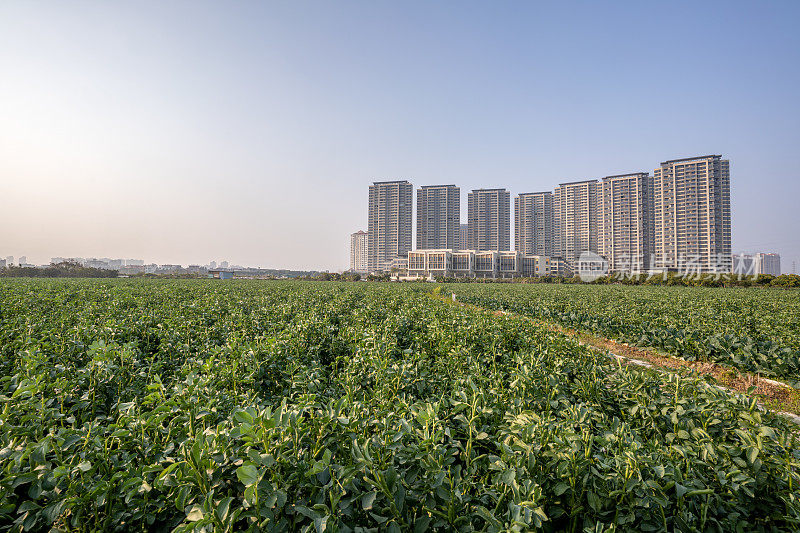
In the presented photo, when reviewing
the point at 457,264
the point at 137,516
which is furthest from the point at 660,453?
the point at 457,264

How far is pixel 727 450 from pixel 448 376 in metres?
2.52

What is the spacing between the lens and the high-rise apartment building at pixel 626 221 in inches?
5330

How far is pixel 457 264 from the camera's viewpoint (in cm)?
14662

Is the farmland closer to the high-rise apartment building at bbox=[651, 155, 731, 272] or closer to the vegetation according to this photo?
the vegetation

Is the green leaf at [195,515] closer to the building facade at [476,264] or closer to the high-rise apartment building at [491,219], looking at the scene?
the building facade at [476,264]

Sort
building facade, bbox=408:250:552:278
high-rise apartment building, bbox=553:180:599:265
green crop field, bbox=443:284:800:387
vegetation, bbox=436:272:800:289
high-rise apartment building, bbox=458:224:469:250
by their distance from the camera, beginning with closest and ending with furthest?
green crop field, bbox=443:284:800:387 → vegetation, bbox=436:272:800:289 → building facade, bbox=408:250:552:278 → high-rise apartment building, bbox=553:180:599:265 → high-rise apartment building, bbox=458:224:469:250

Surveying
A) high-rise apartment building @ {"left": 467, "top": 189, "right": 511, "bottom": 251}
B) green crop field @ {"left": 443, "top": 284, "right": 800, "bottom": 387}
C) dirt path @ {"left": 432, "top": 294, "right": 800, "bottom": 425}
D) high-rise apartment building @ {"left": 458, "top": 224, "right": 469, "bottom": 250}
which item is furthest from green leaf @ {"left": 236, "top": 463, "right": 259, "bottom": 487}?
high-rise apartment building @ {"left": 458, "top": 224, "right": 469, "bottom": 250}

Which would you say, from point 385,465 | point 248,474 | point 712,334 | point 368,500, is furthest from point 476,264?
point 248,474

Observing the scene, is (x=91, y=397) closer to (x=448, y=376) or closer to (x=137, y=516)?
(x=137, y=516)

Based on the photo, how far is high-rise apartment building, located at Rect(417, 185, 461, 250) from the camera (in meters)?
181

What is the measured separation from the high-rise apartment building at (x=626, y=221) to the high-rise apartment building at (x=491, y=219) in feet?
151

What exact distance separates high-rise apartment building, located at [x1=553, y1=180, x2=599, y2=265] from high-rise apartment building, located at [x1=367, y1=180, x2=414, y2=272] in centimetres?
7603

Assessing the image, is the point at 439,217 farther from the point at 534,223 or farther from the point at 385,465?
the point at 385,465

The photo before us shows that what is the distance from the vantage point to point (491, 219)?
598 feet
